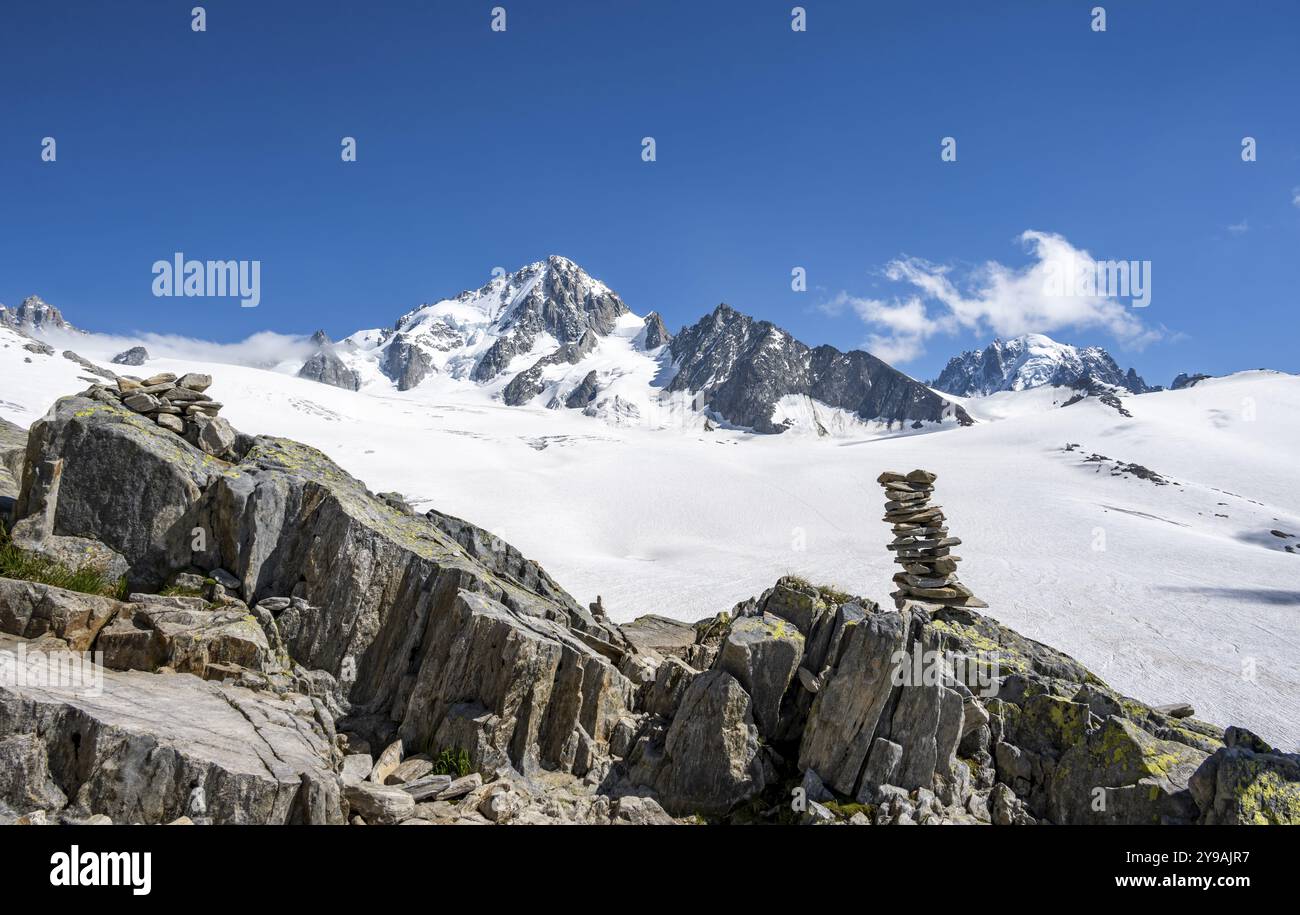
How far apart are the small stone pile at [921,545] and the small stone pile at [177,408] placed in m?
18.7

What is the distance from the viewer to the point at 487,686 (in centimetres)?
1250

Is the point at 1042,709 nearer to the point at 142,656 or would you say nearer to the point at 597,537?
the point at 142,656

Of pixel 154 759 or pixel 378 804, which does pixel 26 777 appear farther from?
pixel 378 804

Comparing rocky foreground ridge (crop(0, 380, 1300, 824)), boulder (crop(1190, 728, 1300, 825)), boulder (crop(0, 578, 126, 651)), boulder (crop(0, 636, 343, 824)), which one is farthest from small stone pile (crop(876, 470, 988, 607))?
boulder (crop(0, 578, 126, 651))

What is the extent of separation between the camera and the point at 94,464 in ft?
42.9

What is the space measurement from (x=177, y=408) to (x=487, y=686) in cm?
1088

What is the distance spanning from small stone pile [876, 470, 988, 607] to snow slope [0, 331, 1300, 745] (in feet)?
45.4

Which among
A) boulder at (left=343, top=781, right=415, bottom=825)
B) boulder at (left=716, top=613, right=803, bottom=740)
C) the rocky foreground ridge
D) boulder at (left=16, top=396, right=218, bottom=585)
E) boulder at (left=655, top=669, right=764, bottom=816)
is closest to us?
boulder at (left=343, top=781, right=415, bottom=825)

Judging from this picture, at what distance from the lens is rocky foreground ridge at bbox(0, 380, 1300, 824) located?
409 inches

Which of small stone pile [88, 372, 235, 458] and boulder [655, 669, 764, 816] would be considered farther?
small stone pile [88, 372, 235, 458]

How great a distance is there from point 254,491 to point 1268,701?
36.9 metres

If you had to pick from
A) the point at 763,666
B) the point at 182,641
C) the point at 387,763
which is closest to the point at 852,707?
the point at 763,666

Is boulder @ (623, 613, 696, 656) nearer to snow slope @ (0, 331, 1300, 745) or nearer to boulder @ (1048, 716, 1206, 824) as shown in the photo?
boulder @ (1048, 716, 1206, 824)
